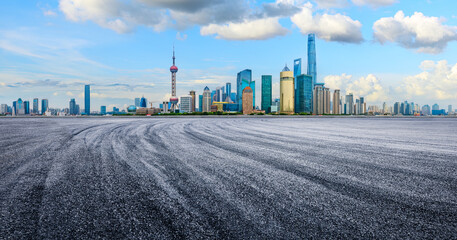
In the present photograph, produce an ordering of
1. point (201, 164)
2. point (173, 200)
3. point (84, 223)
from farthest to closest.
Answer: point (201, 164), point (173, 200), point (84, 223)

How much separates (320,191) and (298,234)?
230 centimetres

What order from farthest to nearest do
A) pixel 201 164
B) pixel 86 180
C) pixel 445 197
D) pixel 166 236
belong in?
pixel 201 164, pixel 86 180, pixel 445 197, pixel 166 236

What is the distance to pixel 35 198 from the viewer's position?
17.5ft

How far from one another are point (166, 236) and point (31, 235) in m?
2.00

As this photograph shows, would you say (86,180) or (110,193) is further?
(86,180)

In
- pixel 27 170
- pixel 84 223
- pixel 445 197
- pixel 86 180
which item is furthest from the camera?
pixel 27 170

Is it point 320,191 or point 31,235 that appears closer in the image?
point 31,235

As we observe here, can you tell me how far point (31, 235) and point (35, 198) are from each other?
76.1 inches

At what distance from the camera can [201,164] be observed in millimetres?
8711

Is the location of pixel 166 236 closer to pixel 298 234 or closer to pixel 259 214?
pixel 259 214

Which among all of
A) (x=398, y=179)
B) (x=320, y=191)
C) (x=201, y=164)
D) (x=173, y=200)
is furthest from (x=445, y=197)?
(x=201, y=164)

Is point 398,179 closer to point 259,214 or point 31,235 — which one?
point 259,214

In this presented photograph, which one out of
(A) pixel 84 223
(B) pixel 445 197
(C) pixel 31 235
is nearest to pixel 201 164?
(A) pixel 84 223

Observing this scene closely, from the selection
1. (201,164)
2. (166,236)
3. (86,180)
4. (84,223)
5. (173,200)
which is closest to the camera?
(166,236)
